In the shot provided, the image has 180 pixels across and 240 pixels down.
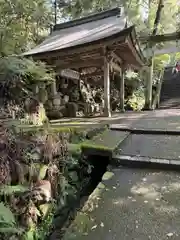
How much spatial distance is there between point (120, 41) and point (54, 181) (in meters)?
4.52

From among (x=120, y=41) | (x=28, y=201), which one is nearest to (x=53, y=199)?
(x=28, y=201)

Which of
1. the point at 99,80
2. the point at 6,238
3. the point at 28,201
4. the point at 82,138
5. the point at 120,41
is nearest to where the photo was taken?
the point at 6,238

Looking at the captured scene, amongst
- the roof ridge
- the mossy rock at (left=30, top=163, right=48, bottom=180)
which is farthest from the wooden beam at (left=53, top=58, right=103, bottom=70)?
the mossy rock at (left=30, top=163, right=48, bottom=180)

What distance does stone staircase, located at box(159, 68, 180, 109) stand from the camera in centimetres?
1326

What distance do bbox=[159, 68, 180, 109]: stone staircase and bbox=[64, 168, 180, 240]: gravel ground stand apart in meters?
10.2

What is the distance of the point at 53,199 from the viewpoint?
10.7ft

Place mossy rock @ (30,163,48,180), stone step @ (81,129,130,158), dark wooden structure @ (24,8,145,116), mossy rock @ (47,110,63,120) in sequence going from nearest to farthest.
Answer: mossy rock @ (30,163,48,180) < stone step @ (81,129,130,158) < dark wooden structure @ (24,8,145,116) < mossy rock @ (47,110,63,120)

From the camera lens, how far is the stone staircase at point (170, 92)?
13261 mm

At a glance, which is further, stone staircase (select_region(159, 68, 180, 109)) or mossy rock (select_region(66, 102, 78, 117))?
stone staircase (select_region(159, 68, 180, 109))

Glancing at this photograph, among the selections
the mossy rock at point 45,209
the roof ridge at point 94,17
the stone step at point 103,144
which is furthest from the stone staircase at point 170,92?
the mossy rock at point 45,209

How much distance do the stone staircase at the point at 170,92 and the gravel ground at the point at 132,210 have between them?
10.2 m

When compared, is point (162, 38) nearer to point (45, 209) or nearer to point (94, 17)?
point (94, 17)

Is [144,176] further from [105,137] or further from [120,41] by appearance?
[120,41]

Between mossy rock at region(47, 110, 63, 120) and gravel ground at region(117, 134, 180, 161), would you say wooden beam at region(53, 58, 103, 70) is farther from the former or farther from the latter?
gravel ground at region(117, 134, 180, 161)
